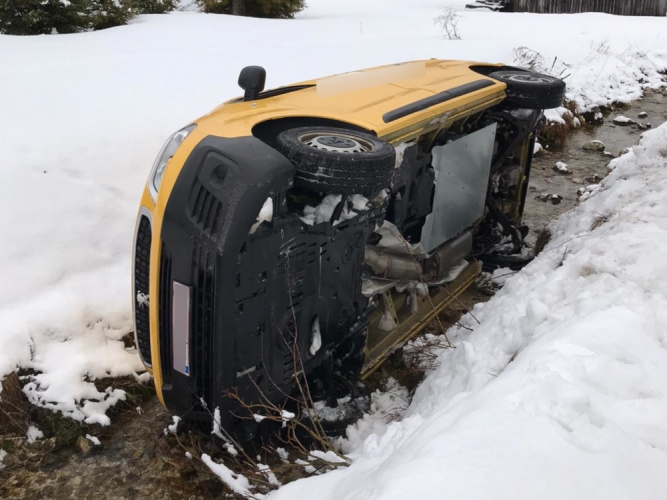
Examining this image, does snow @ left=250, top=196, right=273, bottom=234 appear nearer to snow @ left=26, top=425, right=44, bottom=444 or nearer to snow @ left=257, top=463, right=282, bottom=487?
snow @ left=257, top=463, right=282, bottom=487

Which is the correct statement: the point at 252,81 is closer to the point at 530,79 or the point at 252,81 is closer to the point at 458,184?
the point at 458,184

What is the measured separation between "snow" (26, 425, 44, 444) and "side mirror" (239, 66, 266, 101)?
2152 mm

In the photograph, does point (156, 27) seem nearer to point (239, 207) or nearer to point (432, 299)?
point (432, 299)

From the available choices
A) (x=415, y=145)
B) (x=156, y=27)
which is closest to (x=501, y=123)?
(x=415, y=145)

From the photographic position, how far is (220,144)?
2.54 m

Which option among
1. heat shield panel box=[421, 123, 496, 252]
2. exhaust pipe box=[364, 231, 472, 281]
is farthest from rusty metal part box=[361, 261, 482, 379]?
heat shield panel box=[421, 123, 496, 252]

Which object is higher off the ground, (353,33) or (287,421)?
(353,33)

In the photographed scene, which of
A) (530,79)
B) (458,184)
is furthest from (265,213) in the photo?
(530,79)

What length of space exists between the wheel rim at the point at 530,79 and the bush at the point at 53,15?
26.1 ft

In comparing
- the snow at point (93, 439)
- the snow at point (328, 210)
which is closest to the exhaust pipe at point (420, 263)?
the snow at point (328, 210)

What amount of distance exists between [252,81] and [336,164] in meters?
1.09

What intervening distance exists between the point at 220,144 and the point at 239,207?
0.36 metres

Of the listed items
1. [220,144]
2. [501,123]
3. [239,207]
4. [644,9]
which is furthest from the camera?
[644,9]

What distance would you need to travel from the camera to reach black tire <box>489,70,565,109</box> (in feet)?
14.6
